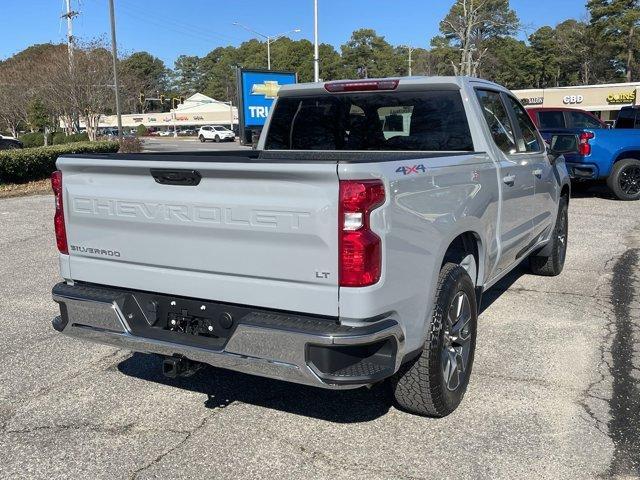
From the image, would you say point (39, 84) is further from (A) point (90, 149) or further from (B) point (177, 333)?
(B) point (177, 333)

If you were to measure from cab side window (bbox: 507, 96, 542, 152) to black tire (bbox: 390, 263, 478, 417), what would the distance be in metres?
1.92

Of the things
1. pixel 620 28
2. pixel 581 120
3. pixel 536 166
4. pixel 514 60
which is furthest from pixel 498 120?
pixel 514 60

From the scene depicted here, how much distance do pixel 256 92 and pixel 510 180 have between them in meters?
16.9

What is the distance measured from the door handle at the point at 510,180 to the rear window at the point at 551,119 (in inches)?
452

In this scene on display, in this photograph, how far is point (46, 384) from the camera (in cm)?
413

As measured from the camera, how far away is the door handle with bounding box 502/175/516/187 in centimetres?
433

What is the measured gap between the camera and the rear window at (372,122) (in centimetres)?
432

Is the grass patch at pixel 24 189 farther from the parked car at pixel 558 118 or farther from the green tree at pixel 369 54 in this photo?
the green tree at pixel 369 54

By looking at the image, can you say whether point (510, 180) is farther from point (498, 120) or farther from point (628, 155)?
point (628, 155)

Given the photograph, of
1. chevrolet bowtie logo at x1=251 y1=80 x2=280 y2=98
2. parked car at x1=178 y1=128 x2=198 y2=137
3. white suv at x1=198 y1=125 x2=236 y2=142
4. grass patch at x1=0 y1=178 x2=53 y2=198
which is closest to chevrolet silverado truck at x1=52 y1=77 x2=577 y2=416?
grass patch at x1=0 y1=178 x2=53 y2=198

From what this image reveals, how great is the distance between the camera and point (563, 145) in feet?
18.8

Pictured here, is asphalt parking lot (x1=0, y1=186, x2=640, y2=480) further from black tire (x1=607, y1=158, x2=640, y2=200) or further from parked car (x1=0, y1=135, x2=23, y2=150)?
parked car (x1=0, y1=135, x2=23, y2=150)

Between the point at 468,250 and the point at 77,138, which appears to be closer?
the point at 468,250

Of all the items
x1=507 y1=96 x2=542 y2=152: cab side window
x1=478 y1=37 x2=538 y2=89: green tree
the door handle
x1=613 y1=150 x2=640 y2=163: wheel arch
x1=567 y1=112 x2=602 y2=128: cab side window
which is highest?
x1=478 y1=37 x2=538 y2=89: green tree
